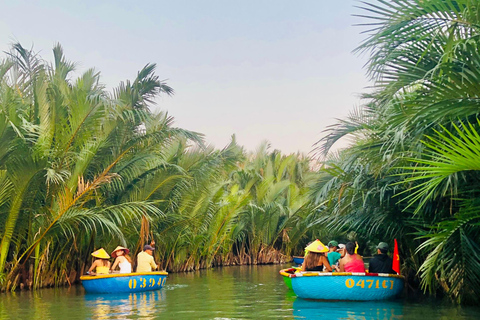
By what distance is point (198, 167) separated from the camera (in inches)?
839

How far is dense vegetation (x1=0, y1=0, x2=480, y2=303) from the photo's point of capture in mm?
8367

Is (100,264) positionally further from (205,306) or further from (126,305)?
(205,306)

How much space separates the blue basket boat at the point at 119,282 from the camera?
1559cm

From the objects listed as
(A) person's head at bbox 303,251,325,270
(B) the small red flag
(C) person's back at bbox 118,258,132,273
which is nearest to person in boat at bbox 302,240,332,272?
(A) person's head at bbox 303,251,325,270

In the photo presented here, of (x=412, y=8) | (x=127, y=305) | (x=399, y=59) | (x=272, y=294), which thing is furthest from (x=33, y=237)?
(x=412, y=8)

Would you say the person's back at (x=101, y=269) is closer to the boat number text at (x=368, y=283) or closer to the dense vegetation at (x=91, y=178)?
the dense vegetation at (x=91, y=178)

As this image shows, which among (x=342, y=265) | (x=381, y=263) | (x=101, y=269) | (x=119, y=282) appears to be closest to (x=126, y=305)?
(x=119, y=282)

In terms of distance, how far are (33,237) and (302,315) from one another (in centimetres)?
817

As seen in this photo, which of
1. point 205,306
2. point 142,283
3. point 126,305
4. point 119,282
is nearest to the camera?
point 205,306

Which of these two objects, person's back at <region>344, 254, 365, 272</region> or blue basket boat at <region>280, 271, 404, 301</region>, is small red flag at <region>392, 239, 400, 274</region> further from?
person's back at <region>344, 254, 365, 272</region>

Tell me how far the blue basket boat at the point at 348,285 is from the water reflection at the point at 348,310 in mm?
154

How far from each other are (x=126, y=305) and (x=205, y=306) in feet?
6.19

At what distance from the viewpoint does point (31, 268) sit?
1666cm

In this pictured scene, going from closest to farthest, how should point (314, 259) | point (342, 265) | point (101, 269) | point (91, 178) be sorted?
point (342, 265) < point (314, 259) < point (101, 269) < point (91, 178)
